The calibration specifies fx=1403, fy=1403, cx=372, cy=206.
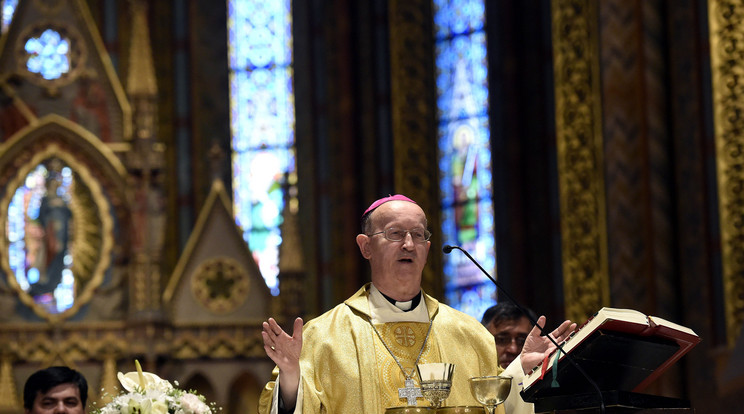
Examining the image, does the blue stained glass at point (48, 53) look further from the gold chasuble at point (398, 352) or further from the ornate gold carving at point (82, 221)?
the gold chasuble at point (398, 352)

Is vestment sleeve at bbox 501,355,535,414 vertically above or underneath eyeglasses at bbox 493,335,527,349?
underneath

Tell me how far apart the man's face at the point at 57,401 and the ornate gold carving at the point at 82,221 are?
3677 millimetres

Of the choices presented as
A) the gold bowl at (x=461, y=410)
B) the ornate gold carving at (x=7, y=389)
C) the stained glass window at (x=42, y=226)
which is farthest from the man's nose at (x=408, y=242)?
the stained glass window at (x=42, y=226)

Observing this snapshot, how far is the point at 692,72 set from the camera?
25.0 ft

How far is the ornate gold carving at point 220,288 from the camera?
9734 millimetres

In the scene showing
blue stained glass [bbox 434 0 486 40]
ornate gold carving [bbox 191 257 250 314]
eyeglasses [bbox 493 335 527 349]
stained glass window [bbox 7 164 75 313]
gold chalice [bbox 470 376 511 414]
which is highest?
blue stained glass [bbox 434 0 486 40]

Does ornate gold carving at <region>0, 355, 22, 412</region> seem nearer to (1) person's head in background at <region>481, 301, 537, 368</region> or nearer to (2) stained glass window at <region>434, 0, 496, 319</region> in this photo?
(2) stained glass window at <region>434, 0, 496, 319</region>

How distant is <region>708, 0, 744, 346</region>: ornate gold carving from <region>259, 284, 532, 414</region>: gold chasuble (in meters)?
2.59

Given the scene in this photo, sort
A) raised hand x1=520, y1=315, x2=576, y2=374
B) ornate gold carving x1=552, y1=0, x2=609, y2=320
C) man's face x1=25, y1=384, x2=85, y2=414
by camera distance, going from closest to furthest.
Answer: raised hand x1=520, y1=315, x2=576, y2=374 → man's face x1=25, y1=384, x2=85, y2=414 → ornate gold carving x1=552, y1=0, x2=609, y2=320

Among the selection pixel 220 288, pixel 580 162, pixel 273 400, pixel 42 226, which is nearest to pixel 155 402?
pixel 273 400

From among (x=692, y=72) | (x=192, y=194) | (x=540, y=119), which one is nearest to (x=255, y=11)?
(x=192, y=194)

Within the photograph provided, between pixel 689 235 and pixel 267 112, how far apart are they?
20.3 feet

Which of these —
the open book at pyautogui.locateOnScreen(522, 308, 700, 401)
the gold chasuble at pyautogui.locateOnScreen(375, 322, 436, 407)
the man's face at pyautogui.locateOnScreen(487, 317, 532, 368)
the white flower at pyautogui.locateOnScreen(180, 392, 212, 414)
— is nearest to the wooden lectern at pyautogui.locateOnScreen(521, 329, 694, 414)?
the open book at pyautogui.locateOnScreen(522, 308, 700, 401)

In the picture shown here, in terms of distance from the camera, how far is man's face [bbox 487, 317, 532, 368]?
5.84 metres
